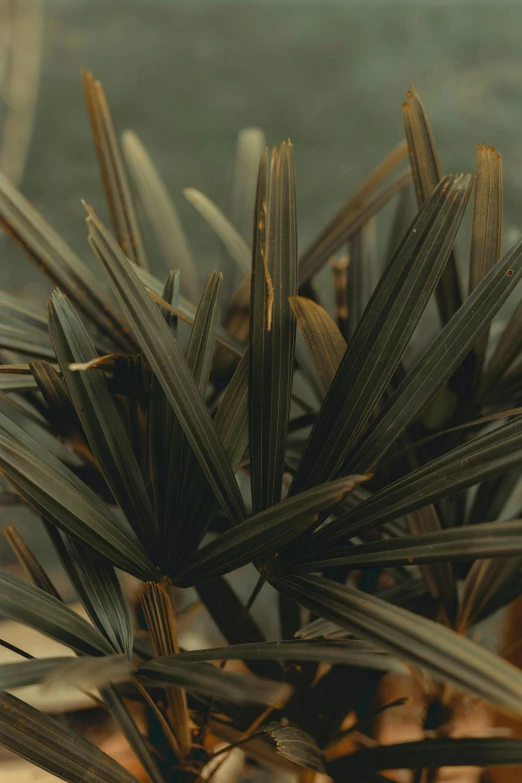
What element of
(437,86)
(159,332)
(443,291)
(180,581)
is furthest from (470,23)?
(180,581)

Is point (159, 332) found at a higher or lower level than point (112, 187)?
lower

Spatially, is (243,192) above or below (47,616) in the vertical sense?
above

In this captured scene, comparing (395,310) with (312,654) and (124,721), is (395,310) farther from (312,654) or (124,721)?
(124,721)

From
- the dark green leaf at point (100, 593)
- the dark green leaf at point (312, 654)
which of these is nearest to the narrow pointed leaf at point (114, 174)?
the dark green leaf at point (100, 593)

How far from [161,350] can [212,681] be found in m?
0.24

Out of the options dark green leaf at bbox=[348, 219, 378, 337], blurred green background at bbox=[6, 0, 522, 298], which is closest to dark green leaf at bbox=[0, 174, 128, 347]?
dark green leaf at bbox=[348, 219, 378, 337]

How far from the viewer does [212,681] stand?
38cm

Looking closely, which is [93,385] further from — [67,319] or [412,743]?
[412,743]

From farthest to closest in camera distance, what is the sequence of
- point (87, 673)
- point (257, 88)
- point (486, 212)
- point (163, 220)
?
point (257, 88) → point (163, 220) → point (486, 212) → point (87, 673)

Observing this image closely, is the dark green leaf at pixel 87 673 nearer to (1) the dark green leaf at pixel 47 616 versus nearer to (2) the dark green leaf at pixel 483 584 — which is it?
(1) the dark green leaf at pixel 47 616

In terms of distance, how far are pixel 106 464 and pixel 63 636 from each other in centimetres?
14

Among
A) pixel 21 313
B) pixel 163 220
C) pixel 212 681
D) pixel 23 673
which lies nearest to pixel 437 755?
pixel 212 681

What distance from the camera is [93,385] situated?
51 centimetres

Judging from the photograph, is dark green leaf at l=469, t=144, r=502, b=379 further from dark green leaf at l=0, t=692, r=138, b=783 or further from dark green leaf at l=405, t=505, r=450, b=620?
dark green leaf at l=0, t=692, r=138, b=783
